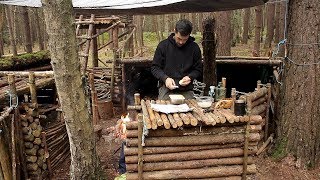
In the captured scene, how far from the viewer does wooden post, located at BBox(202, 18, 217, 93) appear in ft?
20.5

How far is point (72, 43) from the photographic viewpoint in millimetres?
4039

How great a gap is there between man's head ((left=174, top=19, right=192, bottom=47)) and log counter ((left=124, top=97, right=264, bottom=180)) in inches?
52.1

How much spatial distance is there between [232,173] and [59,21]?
2.68m

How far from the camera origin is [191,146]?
323cm

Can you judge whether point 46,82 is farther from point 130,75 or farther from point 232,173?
point 232,173

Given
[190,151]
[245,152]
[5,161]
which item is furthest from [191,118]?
[5,161]

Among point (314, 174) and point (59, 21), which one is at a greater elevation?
point (59, 21)

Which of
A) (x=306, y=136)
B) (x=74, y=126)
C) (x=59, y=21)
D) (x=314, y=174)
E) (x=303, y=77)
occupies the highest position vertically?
(x=59, y=21)

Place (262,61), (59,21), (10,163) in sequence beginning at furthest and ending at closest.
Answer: (262,61) → (10,163) → (59,21)

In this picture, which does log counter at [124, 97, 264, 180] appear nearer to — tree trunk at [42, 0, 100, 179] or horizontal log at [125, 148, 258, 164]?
horizontal log at [125, 148, 258, 164]

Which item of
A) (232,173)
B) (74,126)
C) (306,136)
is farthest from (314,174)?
(74,126)

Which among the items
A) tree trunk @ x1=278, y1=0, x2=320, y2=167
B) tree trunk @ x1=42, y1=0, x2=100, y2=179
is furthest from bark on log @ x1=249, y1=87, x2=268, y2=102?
tree trunk @ x1=42, y1=0, x2=100, y2=179

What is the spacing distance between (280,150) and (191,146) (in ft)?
9.08

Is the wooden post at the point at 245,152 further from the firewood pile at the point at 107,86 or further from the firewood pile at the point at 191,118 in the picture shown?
the firewood pile at the point at 107,86
